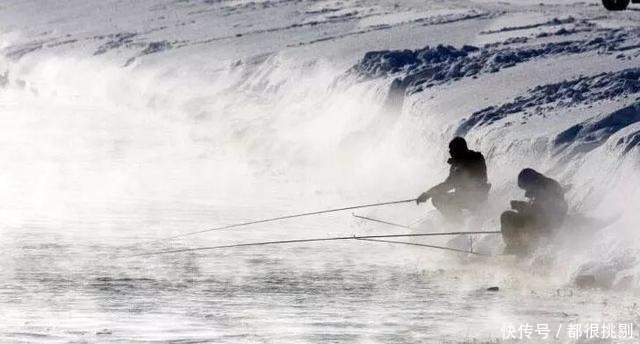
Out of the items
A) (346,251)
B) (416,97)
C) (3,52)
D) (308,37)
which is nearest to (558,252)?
(346,251)

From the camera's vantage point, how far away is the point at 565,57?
31.2 m

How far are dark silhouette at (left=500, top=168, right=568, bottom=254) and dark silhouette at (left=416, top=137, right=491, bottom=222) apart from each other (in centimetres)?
186

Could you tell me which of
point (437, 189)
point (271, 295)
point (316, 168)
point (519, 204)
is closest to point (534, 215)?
point (519, 204)

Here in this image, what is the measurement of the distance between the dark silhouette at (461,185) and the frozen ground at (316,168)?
1.63 feet

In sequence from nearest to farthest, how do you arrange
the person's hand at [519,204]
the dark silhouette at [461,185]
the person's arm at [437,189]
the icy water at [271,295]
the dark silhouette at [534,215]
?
1. the icy water at [271,295]
2. the dark silhouette at [534,215]
3. the person's hand at [519,204]
4. the dark silhouette at [461,185]
5. the person's arm at [437,189]

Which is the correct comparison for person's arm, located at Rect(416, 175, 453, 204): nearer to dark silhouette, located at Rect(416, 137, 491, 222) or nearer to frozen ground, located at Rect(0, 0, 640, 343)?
dark silhouette, located at Rect(416, 137, 491, 222)

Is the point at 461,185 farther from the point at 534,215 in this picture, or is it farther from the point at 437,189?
the point at 534,215

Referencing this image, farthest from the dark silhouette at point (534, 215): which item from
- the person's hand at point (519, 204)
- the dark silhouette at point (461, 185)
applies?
the dark silhouette at point (461, 185)

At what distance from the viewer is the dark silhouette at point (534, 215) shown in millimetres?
18578

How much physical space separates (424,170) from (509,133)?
1.87 m

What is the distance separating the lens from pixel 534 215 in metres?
18.6

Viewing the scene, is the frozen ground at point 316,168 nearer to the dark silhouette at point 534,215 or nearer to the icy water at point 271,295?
the icy water at point 271,295

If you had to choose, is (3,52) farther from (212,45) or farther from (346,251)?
(346,251)

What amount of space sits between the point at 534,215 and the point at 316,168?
10889 millimetres
